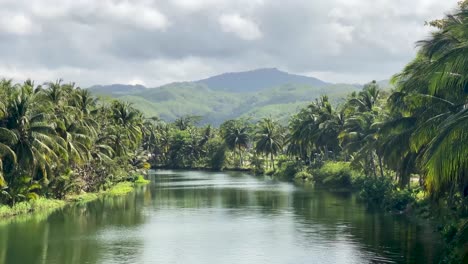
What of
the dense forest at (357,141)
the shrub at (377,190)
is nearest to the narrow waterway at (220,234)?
the shrub at (377,190)

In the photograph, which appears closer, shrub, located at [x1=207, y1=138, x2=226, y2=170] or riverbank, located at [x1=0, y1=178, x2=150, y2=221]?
riverbank, located at [x1=0, y1=178, x2=150, y2=221]

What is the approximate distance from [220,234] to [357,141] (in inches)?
1671

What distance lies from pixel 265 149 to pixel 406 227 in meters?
95.2

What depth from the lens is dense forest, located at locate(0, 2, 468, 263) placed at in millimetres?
25812

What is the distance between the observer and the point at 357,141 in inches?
3275

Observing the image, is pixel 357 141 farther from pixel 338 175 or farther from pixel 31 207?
pixel 31 207

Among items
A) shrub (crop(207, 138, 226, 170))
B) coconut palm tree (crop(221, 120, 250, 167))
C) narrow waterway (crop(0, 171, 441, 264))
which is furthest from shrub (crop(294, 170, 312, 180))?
shrub (crop(207, 138, 226, 170))

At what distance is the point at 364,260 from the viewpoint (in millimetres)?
35062

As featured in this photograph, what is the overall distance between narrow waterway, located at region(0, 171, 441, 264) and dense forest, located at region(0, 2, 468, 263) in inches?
160

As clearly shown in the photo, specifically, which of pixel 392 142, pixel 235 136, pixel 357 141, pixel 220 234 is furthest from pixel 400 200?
pixel 235 136

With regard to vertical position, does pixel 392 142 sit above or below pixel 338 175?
above

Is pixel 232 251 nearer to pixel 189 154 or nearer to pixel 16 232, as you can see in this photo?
pixel 16 232

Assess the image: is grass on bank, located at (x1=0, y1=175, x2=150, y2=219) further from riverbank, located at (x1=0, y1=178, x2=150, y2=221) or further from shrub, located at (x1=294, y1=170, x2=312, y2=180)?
shrub, located at (x1=294, y1=170, x2=312, y2=180)

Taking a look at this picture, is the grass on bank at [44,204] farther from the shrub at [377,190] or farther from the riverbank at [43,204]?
the shrub at [377,190]
